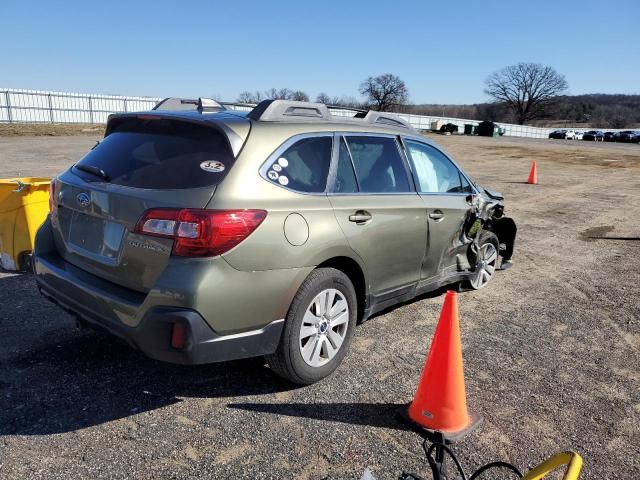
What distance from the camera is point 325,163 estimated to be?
12.2 feet

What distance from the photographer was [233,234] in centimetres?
300

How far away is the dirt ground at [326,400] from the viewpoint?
2.85 m

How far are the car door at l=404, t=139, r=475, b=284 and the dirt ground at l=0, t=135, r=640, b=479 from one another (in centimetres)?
56

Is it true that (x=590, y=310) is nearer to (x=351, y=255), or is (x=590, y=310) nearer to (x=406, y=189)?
(x=406, y=189)

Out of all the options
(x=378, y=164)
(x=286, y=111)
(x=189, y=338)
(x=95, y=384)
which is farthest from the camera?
(x=378, y=164)

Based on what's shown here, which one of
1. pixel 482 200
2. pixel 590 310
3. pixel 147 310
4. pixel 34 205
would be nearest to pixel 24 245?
pixel 34 205

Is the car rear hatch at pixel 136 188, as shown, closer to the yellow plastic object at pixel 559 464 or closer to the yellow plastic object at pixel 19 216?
the yellow plastic object at pixel 559 464

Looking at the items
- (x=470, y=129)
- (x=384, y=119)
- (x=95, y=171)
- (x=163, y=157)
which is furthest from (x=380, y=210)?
(x=470, y=129)

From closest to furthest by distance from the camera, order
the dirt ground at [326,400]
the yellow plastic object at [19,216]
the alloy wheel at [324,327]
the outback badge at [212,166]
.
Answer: the dirt ground at [326,400] < the outback badge at [212,166] < the alloy wheel at [324,327] < the yellow plastic object at [19,216]

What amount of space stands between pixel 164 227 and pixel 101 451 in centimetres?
123

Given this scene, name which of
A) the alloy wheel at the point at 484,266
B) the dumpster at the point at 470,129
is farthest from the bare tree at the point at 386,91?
the alloy wheel at the point at 484,266

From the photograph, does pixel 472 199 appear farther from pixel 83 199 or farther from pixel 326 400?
pixel 83 199

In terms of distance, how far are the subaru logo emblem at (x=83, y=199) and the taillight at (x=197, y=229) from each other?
0.62 metres

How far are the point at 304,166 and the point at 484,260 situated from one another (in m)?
3.18
